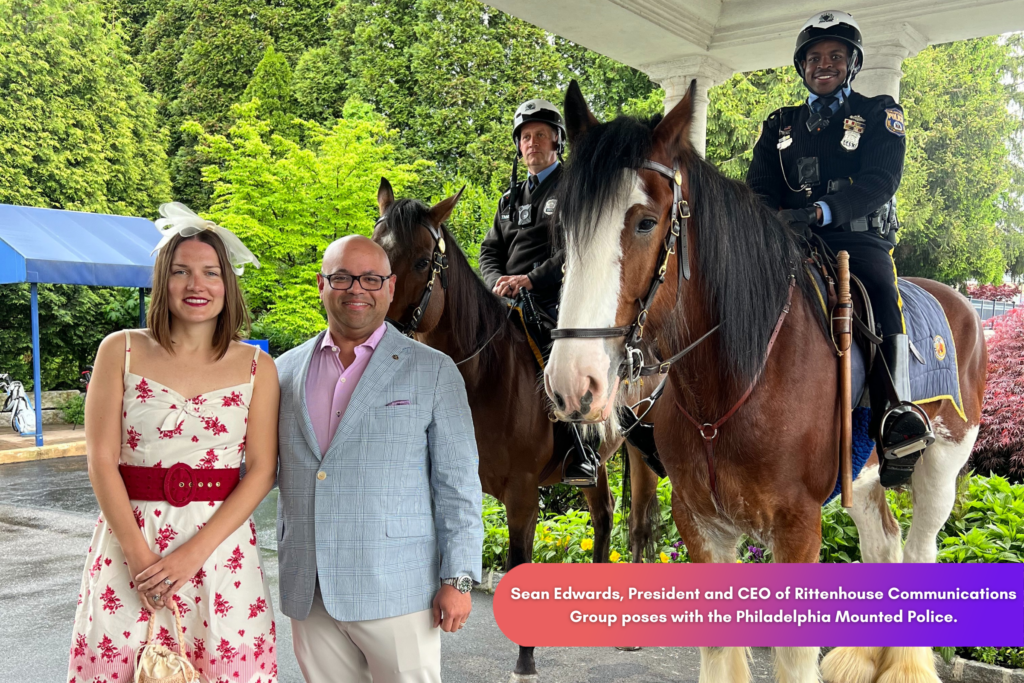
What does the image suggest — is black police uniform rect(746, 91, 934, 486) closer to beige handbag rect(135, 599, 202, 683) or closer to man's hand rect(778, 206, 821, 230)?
man's hand rect(778, 206, 821, 230)

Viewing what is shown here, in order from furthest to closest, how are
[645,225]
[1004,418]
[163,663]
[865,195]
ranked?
1. [1004,418]
2. [865,195]
3. [645,225]
4. [163,663]

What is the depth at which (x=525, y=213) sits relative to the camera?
4277mm

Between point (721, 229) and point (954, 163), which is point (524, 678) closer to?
point (721, 229)

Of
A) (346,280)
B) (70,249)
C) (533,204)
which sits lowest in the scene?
(346,280)

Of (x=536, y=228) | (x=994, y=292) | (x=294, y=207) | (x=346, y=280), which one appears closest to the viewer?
(x=346, y=280)

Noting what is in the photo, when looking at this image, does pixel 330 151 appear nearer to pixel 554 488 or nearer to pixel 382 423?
pixel 554 488

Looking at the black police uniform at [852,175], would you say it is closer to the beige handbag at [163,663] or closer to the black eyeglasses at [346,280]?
the black eyeglasses at [346,280]

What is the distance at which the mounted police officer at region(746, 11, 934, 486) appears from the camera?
3.01m

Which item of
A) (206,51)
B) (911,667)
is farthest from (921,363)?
(206,51)

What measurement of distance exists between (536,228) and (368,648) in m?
2.48

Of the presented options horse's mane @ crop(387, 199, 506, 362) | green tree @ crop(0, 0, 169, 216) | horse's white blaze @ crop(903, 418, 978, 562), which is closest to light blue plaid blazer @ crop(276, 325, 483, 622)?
horse's mane @ crop(387, 199, 506, 362)

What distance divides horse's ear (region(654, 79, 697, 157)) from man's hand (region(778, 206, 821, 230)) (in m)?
0.86

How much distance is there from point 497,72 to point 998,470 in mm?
22256

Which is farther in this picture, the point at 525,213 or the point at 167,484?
the point at 525,213
